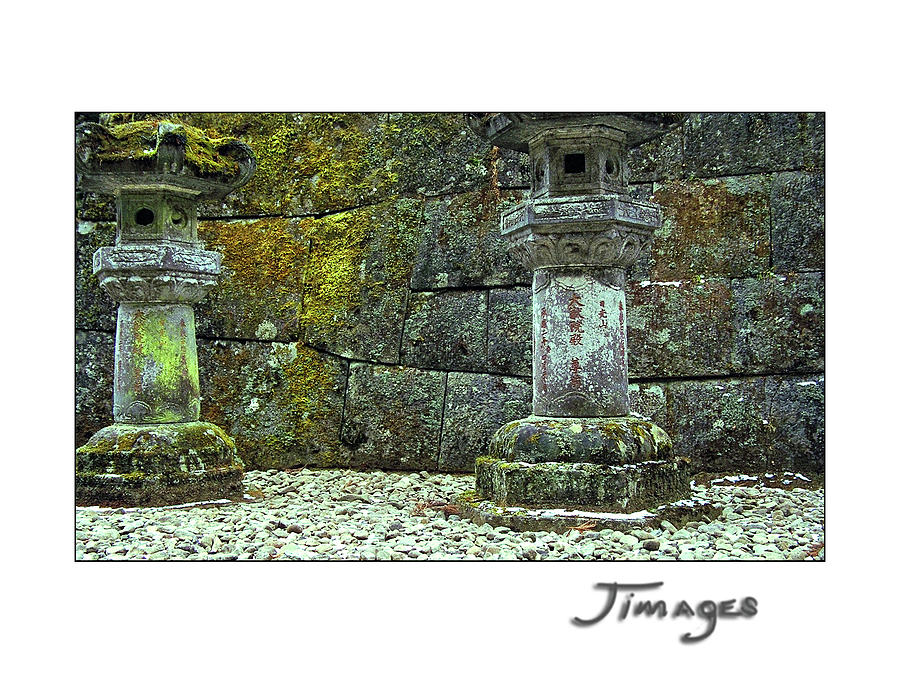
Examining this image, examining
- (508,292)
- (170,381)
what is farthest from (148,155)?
(508,292)

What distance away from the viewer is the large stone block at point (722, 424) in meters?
6.47

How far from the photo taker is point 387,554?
4.54 meters

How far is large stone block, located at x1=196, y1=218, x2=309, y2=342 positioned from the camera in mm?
7402

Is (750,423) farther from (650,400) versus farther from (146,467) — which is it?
(146,467)

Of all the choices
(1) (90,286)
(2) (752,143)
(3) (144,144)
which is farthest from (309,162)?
(2) (752,143)

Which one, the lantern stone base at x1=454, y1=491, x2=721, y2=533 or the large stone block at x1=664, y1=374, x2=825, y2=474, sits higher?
the large stone block at x1=664, y1=374, x2=825, y2=474

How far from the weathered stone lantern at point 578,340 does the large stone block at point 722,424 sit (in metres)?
1.42

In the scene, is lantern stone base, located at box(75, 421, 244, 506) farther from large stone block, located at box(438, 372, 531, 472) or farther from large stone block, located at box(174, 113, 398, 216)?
large stone block, located at box(174, 113, 398, 216)

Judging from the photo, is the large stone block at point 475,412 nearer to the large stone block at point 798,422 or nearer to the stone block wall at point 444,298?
the stone block wall at point 444,298

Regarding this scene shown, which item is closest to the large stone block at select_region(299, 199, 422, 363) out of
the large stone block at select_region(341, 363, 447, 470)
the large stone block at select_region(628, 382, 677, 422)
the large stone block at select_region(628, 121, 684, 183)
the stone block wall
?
the stone block wall

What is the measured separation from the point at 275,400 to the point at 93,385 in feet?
4.56

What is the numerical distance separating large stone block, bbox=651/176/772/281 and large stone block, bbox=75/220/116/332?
4004 millimetres

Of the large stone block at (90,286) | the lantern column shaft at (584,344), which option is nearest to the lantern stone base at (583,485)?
the lantern column shaft at (584,344)

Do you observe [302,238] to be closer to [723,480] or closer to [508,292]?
[508,292]
